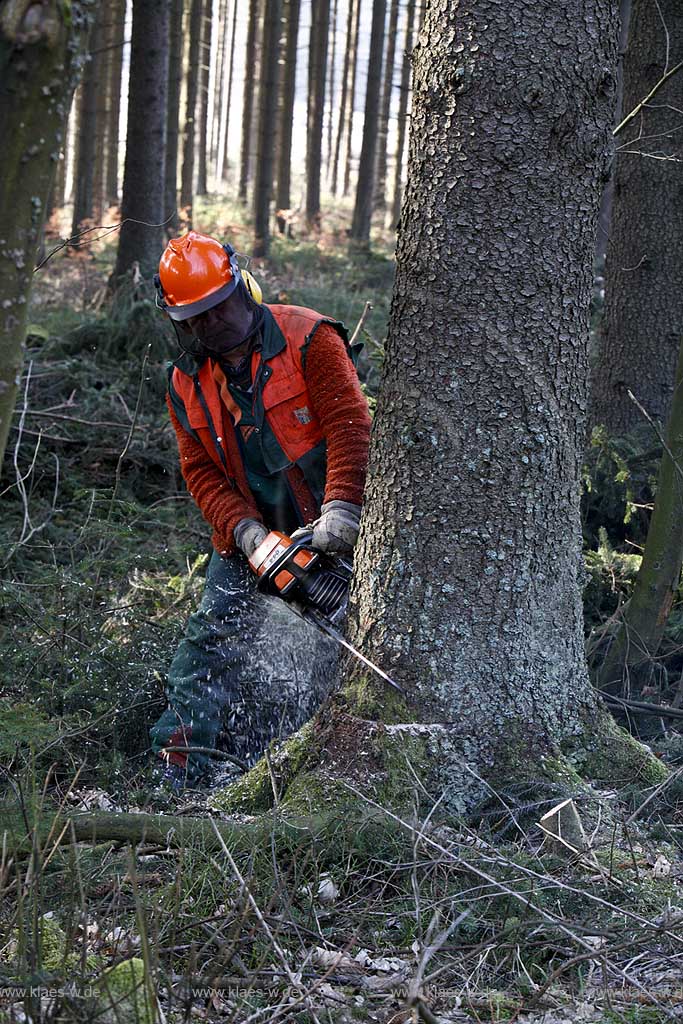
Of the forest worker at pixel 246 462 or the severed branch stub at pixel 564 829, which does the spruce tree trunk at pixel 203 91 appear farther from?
the severed branch stub at pixel 564 829

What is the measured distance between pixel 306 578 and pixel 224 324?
3.95 ft

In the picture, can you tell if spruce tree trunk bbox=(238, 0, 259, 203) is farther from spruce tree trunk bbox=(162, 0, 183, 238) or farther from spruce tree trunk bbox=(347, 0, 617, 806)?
spruce tree trunk bbox=(347, 0, 617, 806)

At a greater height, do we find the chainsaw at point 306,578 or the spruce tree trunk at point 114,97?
the spruce tree trunk at point 114,97

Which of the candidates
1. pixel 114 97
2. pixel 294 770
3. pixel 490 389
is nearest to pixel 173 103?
pixel 114 97

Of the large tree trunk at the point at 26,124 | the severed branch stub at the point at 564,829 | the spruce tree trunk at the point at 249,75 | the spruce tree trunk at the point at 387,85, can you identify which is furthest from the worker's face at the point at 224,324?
the spruce tree trunk at the point at 249,75

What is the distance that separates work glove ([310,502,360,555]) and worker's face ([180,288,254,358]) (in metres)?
0.94

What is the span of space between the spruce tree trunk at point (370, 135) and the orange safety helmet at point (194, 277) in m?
16.2

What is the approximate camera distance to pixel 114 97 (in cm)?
2219

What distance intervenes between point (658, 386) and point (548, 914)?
437cm

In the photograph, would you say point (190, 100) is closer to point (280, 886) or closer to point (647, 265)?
point (647, 265)

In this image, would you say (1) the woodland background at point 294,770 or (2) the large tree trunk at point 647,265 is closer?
(1) the woodland background at point 294,770

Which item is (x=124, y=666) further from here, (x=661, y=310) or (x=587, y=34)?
(x=661, y=310)

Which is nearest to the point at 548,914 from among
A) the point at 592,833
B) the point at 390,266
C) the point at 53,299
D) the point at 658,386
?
the point at 592,833

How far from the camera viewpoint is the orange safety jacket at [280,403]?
4320 millimetres
